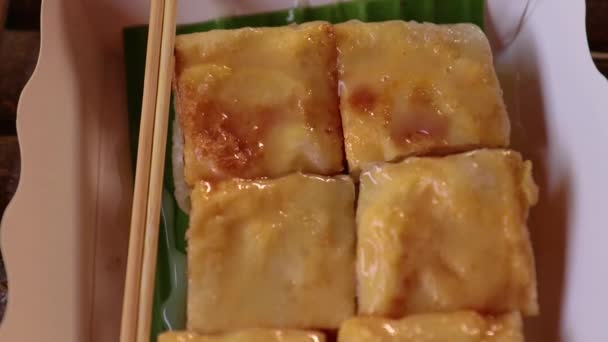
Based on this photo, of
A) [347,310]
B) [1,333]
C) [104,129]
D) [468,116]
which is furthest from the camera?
[104,129]

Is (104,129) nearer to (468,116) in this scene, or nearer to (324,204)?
(324,204)

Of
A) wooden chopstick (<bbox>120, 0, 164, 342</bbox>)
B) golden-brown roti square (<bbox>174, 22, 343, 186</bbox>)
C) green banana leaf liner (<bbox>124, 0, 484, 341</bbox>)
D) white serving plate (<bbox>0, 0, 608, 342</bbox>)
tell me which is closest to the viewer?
wooden chopstick (<bbox>120, 0, 164, 342</bbox>)

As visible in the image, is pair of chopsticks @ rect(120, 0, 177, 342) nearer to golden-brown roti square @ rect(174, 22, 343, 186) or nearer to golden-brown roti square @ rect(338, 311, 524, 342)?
golden-brown roti square @ rect(174, 22, 343, 186)

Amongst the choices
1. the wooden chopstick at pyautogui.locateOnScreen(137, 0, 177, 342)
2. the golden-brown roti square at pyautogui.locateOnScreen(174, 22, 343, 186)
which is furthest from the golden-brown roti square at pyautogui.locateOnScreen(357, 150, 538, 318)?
the wooden chopstick at pyautogui.locateOnScreen(137, 0, 177, 342)

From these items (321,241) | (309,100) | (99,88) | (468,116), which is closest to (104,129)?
(99,88)

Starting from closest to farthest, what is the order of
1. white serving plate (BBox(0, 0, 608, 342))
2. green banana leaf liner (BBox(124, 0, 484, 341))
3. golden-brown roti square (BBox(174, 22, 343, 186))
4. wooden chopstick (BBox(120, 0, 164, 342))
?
1. wooden chopstick (BBox(120, 0, 164, 342))
2. white serving plate (BBox(0, 0, 608, 342))
3. golden-brown roti square (BBox(174, 22, 343, 186))
4. green banana leaf liner (BBox(124, 0, 484, 341))

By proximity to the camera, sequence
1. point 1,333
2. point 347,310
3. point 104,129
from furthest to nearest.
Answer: point 104,129 → point 347,310 → point 1,333
